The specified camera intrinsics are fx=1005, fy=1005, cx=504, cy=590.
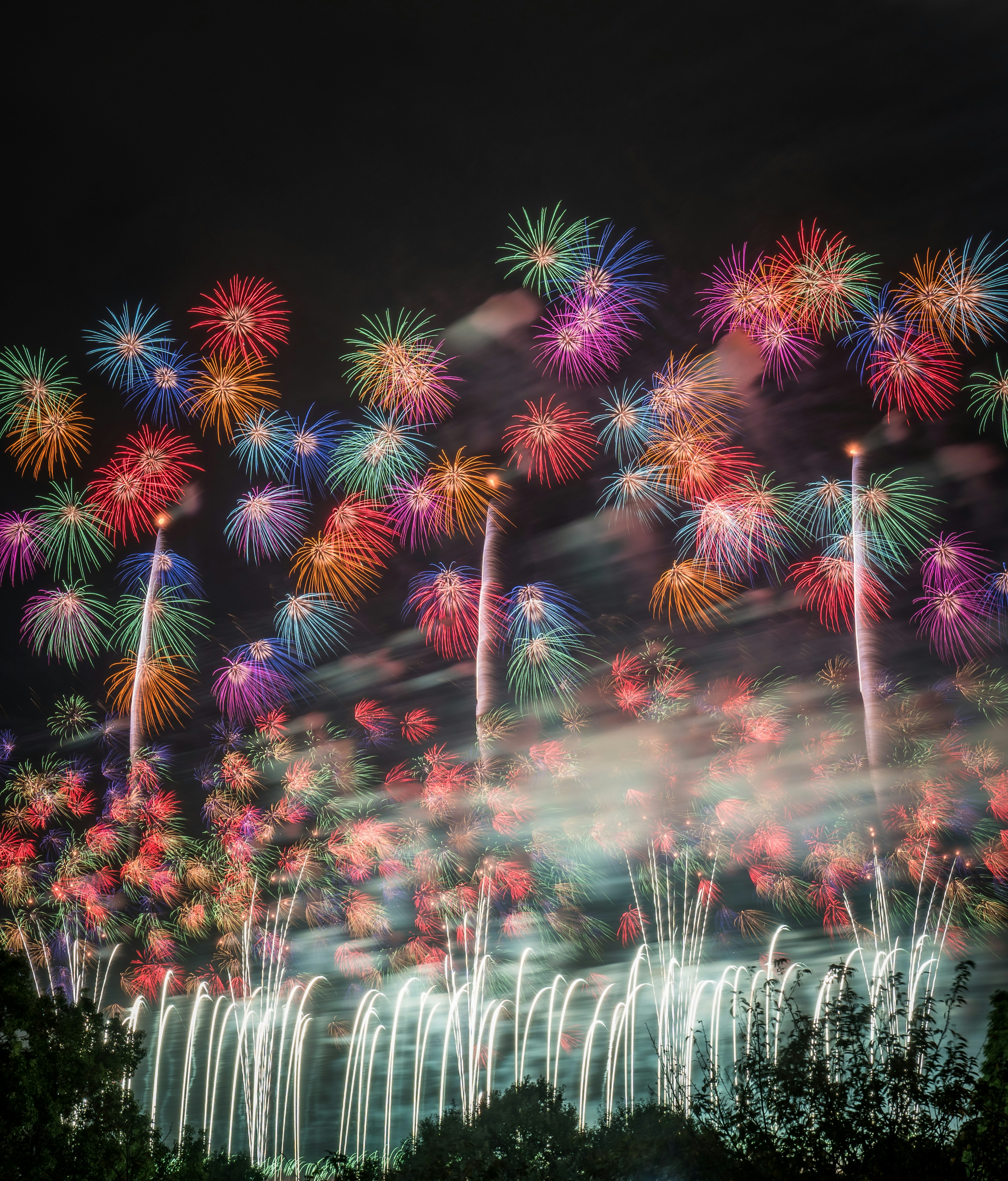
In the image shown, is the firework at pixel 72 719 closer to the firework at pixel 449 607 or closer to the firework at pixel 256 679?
the firework at pixel 256 679

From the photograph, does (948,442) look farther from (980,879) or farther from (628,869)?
(628,869)

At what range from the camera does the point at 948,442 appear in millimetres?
27234

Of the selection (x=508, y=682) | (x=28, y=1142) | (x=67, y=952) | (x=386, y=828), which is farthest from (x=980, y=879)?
(x=67, y=952)

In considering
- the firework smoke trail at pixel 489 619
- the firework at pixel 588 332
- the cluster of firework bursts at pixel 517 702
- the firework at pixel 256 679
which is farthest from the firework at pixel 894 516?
the firework at pixel 256 679

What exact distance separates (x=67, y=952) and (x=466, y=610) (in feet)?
66.8

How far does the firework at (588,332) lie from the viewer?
2433 cm

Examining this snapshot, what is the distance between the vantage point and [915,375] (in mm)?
26375

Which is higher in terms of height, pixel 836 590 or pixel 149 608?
pixel 149 608

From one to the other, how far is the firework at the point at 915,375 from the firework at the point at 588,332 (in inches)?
256

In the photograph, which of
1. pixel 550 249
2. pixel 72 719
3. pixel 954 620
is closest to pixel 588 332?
pixel 550 249

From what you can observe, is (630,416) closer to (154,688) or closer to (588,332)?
(588,332)

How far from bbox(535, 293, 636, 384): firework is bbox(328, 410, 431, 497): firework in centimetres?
455

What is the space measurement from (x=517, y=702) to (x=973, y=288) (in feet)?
56.7

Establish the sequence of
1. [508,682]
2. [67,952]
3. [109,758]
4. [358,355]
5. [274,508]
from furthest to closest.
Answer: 1. [67,952]
2. [109,758]
3. [508,682]
4. [274,508]
5. [358,355]
